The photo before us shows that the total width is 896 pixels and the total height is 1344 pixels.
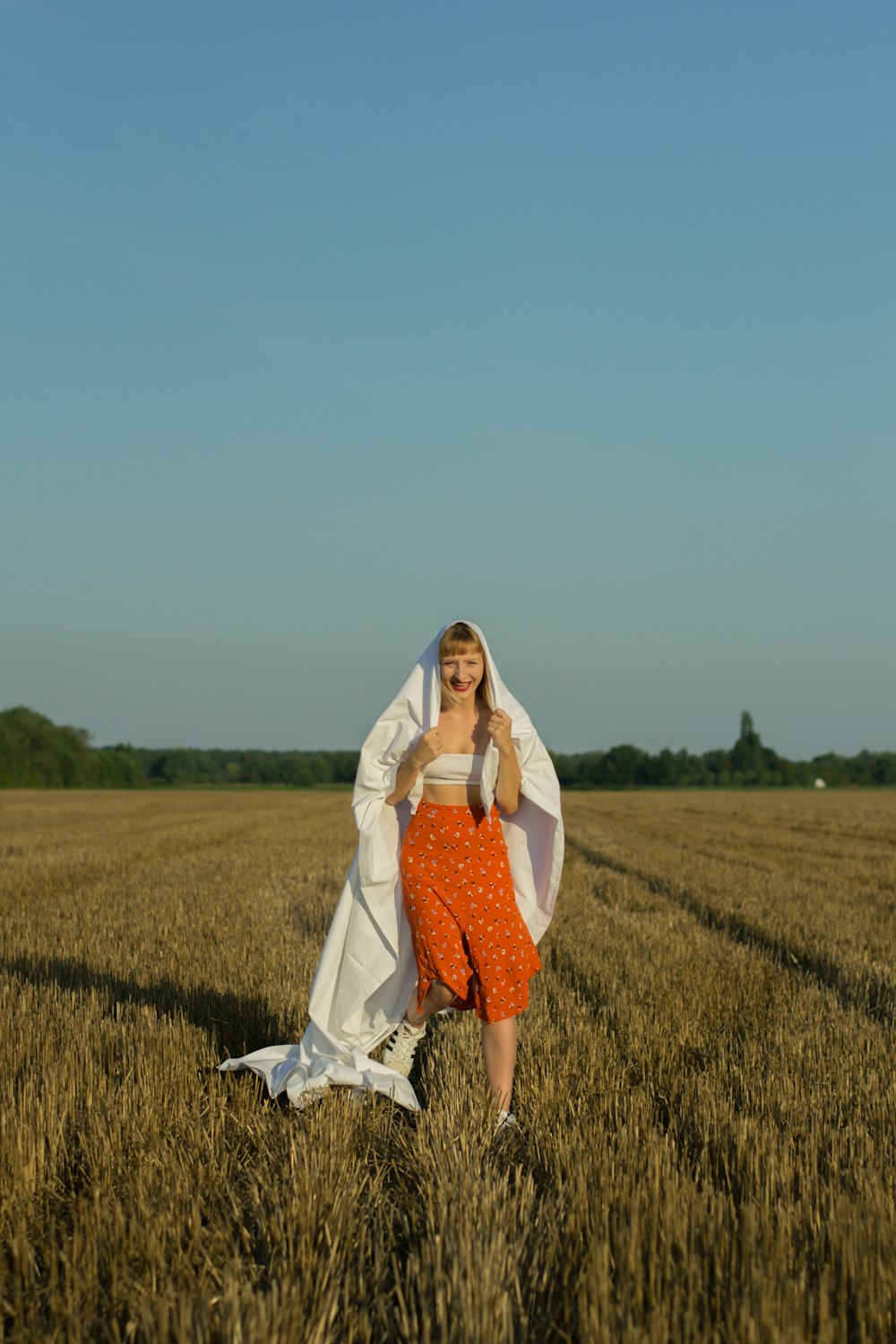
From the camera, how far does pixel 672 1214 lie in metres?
2.86

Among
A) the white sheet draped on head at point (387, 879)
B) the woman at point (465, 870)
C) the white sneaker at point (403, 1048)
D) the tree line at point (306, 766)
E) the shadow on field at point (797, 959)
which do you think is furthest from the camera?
the tree line at point (306, 766)

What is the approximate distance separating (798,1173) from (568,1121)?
89 centimetres

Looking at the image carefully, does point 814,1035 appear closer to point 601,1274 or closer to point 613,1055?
point 613,1055

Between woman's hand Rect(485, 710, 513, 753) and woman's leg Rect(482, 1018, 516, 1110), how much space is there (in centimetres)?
109

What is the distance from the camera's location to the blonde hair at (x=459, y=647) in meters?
4.61

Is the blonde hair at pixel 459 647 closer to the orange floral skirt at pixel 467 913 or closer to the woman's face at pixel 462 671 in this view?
the woman's face at pixel 462 671

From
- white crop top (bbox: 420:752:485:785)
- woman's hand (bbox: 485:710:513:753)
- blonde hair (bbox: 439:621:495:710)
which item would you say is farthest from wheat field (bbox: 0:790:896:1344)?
blonde hair (bbox: 439:621:495:710)

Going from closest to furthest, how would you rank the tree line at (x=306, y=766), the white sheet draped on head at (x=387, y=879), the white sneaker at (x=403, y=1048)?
the white sheet draped on head at (x=387, y=879)
the white sneaker at (x=403, y=1048)
the tree line at (x=306, y=766)

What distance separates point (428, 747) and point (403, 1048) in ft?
4.67

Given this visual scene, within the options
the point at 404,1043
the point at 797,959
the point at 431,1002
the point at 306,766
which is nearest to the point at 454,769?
the point at 431,1002

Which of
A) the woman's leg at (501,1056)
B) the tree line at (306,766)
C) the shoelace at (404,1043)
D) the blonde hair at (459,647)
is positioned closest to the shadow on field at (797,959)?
the woman's leg at (501,1056)

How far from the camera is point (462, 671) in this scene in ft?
15.0

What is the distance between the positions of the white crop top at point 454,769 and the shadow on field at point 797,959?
111 inches

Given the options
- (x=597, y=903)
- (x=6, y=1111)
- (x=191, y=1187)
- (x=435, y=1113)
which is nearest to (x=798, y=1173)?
(x=435, y=1113)
